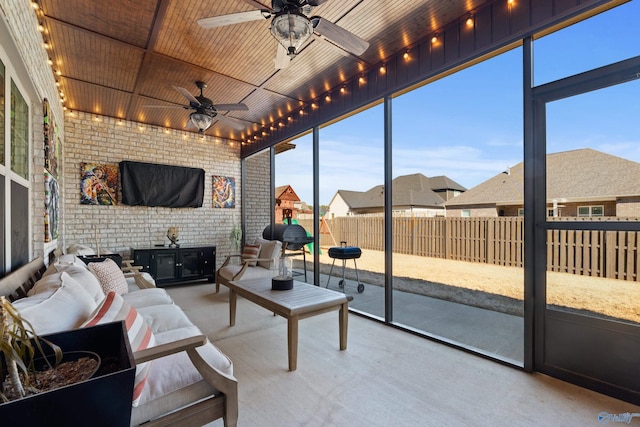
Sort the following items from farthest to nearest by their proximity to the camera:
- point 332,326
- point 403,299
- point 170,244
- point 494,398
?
point 170,244 → point 403,299 → point 332,326 → point 494,398

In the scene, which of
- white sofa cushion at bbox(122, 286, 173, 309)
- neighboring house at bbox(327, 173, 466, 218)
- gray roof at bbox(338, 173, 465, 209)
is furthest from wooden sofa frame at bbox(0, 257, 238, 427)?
gray roof at bbox(338, 173, 465, 209)

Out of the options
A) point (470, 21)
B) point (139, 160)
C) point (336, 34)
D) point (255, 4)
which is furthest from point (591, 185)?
point (139, 160)

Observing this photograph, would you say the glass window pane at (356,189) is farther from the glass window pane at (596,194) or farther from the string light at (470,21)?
the glass window pane at (596,194)

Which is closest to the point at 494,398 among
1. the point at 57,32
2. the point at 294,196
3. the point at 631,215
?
the point at 631,215

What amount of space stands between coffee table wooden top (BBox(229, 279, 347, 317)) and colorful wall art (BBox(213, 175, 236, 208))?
11.4 feet

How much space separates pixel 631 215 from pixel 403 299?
280 cm

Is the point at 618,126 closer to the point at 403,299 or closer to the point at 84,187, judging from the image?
the point at 403,299

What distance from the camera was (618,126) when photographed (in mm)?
2182

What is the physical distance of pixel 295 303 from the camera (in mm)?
2613

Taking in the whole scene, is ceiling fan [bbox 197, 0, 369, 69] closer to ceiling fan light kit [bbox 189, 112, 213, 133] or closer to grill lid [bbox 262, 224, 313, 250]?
ceiling fan light kit [bbox 189, 112, 213, 133]

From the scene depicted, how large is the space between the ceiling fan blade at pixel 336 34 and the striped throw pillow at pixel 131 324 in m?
2.26

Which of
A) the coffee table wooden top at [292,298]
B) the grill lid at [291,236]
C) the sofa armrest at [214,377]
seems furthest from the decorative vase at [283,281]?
the grill lid at [291,236]

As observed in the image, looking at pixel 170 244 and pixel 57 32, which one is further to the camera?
pixel 170 244

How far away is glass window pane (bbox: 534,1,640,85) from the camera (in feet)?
6.82
